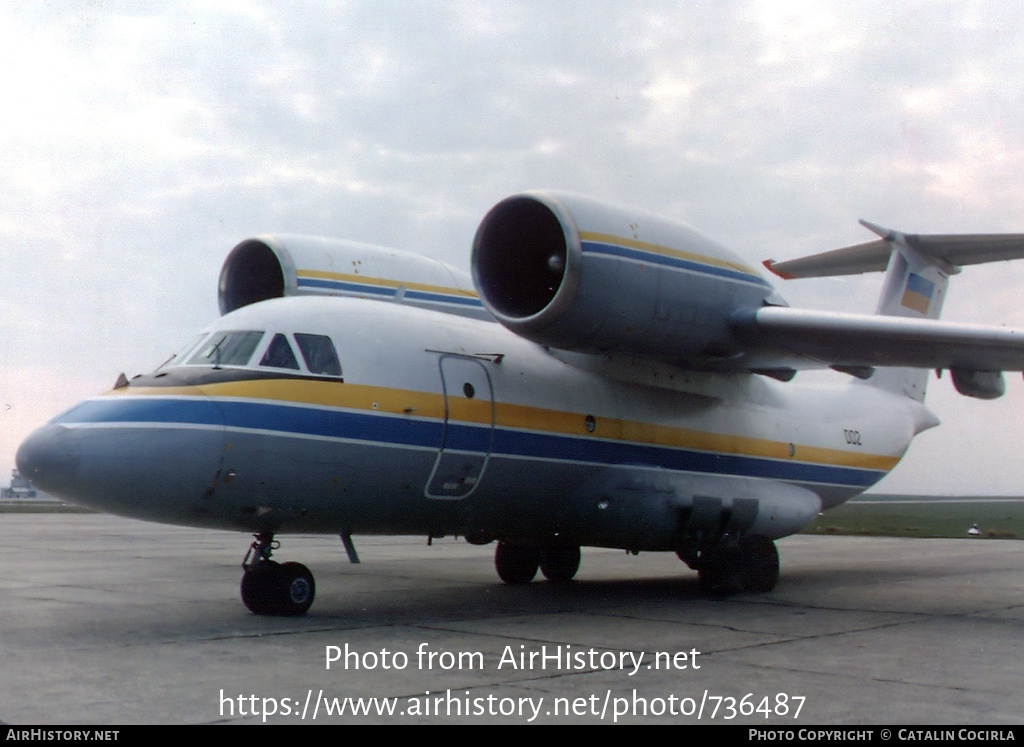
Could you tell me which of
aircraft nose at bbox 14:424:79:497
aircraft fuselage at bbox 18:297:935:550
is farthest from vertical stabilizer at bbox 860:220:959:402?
aircraft nose at bbox 14:424:79:497

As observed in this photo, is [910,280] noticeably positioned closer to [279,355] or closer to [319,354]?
[319,354]

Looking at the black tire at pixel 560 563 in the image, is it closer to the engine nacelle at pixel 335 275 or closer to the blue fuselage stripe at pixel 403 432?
the blue fuselage stripe at pixel 403 432

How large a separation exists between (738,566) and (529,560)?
2541mm

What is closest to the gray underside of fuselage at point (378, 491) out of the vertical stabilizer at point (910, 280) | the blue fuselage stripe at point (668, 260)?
the blue fuselage stripe at point (668, 260)

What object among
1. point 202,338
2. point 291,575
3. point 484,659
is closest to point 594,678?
point 484,659

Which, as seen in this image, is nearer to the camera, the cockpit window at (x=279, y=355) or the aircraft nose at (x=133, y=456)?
the aircraft nose at (x=133, y=456)

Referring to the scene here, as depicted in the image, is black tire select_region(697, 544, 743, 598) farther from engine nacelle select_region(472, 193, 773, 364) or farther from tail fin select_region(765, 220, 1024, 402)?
tail fin select_region(765, 220, 1024, 402)

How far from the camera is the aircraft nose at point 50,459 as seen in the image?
7402 mm

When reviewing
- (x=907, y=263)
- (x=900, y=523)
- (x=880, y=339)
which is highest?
(x=907, y=263)

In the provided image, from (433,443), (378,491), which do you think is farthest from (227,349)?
(433,443)

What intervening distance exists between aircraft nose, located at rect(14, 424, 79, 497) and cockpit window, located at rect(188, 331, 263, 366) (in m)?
1.36

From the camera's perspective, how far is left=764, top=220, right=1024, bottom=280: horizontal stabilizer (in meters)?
12.9

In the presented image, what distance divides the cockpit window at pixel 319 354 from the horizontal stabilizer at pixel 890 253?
25.1ft

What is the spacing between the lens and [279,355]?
8516mm
